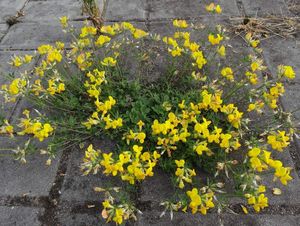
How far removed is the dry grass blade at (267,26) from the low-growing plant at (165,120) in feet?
1.62

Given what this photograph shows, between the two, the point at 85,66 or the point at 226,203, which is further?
the point at 85,66

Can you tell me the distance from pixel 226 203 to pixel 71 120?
3.98 ft

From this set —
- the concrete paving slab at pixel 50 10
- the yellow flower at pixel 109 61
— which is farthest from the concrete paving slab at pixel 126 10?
the yellow flower at pixel 109 61

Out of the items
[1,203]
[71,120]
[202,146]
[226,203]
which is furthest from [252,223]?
[1,203]

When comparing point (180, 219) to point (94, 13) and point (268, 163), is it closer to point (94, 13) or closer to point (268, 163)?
point (268, 163)

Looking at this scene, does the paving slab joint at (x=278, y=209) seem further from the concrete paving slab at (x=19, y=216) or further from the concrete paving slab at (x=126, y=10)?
the concrete paving slab at (x=126, y=10)

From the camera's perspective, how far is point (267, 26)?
3.57m

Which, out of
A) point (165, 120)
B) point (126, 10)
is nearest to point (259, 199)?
point (165, 120)

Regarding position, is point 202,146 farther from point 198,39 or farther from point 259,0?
point 259,0

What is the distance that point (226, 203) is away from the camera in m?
2.15

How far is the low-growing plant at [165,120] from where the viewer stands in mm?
1985

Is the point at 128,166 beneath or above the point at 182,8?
beneath

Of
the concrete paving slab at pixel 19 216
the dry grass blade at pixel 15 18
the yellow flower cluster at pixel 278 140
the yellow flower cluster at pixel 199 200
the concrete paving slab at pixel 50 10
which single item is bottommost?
the concrete paving slab at pixel 19 216

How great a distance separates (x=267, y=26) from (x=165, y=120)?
6.01 feet
